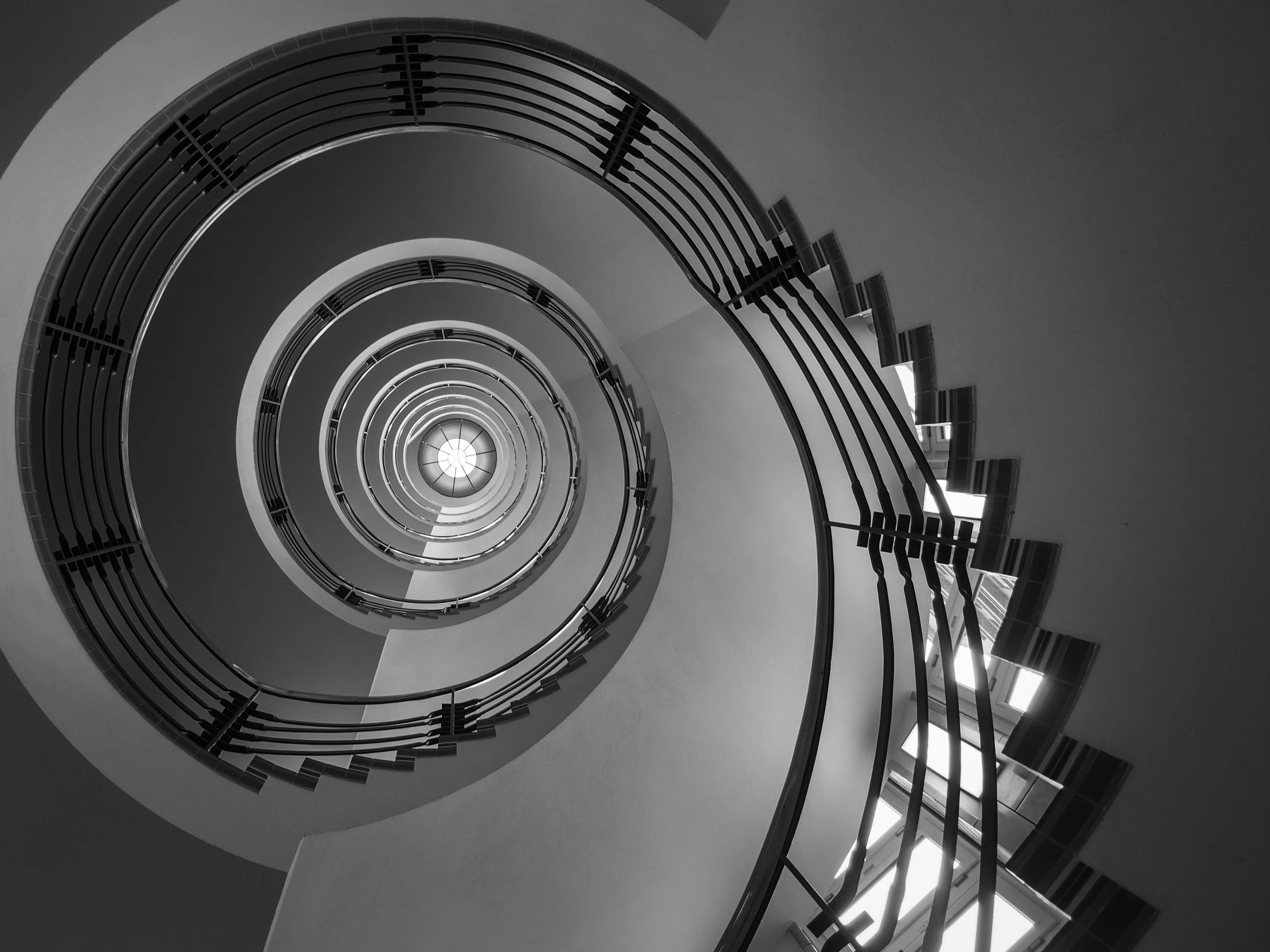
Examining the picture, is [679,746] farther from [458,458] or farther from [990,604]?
[458,458]

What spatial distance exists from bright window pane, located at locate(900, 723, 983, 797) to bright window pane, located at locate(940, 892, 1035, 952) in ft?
2.40

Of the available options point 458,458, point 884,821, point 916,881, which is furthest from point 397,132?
point 458,458

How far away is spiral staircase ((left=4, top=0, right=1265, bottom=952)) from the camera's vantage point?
12.9 ft

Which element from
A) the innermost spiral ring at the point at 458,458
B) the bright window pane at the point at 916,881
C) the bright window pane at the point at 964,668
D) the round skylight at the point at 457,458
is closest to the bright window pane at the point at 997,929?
the bright window pane at the point at 916,881

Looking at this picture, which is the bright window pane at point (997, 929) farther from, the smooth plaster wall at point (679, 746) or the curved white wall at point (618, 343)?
the curved white wall at point (618, 343)

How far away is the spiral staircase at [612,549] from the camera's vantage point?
3945 mm

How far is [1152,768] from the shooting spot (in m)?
2.67

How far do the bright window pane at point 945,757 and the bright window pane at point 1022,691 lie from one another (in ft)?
1.44

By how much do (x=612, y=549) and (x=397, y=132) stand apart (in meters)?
4.88

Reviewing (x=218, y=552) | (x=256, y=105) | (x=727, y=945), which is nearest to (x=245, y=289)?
(x=256, y=105)

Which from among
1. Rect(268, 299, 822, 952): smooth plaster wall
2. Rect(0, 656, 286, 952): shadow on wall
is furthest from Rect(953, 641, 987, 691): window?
Rect(0, 656, 286, 952): shadow on wall

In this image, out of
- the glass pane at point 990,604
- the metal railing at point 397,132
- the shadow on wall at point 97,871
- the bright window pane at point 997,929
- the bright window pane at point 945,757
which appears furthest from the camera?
the bright window pane at point 945,757

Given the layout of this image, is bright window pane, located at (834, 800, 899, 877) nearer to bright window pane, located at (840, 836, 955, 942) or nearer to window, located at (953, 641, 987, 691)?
bright window pane, located at (840, 836, 955, 942)

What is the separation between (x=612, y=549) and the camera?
28.4ft
